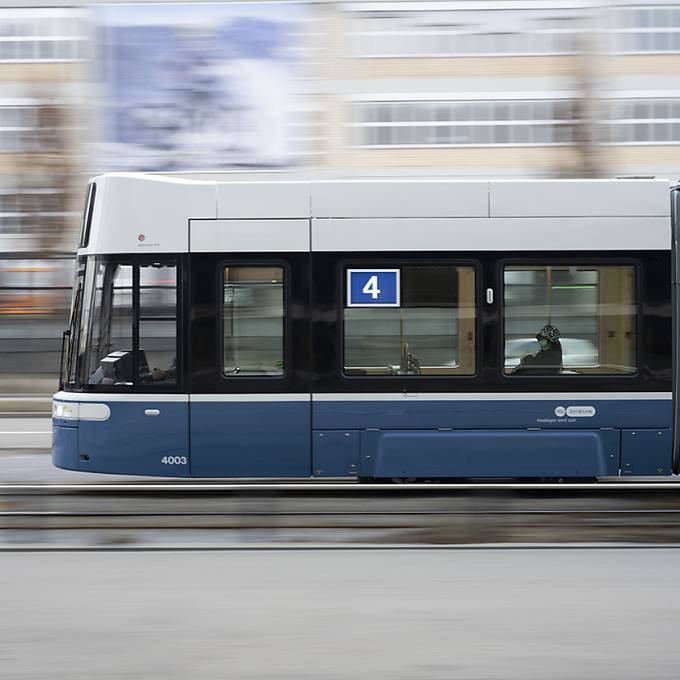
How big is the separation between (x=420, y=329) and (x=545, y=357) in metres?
1.27

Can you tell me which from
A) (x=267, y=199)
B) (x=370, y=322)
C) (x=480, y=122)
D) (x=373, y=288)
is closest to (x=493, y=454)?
(x=370, y=322)

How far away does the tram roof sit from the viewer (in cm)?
1131

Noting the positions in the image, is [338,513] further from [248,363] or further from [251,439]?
[248,363]

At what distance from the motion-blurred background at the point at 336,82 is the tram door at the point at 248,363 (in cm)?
3015

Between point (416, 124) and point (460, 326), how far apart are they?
31.7 m

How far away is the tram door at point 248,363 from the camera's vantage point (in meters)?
11.3

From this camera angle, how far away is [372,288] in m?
11.4

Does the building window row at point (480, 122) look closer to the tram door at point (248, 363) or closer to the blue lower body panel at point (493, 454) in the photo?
the tram door at point (248, 363)

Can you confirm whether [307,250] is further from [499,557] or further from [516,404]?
[499,557]

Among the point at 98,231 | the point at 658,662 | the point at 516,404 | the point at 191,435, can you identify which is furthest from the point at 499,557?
the point at 98,231

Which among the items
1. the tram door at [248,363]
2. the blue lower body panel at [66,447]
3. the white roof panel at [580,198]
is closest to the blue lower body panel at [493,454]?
the tram door at [248,363]

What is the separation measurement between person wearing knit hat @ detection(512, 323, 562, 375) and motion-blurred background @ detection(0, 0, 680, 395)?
29.9 metres

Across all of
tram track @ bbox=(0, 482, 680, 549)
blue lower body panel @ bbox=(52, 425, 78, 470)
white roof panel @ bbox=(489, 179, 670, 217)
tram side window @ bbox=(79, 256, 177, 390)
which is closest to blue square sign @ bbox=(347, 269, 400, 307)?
white roof panel @ bbox=(489, 179, 670, 217)

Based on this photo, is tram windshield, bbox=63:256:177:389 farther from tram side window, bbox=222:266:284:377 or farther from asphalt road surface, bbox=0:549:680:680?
asphalt road surface, bbox=0:549:680:680
